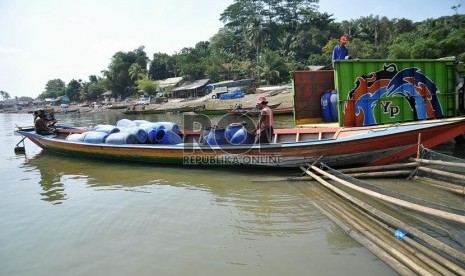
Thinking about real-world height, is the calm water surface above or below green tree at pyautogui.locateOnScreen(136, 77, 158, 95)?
below

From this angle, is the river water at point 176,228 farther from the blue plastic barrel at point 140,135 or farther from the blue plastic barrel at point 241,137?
the blue plastic barrel at point 140,135

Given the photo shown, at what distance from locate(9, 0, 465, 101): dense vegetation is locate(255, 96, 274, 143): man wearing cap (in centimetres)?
3326

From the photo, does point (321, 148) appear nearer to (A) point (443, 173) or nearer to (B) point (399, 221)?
(A) point (443, 173)

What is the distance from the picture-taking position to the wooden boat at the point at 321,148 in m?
7.37

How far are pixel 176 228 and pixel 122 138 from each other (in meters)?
5.58

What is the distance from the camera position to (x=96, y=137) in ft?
37.2

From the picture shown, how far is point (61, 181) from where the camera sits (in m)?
9.75

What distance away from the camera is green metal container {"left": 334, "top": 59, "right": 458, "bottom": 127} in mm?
8672

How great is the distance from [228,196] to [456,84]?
7268 mm

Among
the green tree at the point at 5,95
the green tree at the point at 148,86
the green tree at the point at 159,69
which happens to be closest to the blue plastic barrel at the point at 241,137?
the green tree at the point at 148,86

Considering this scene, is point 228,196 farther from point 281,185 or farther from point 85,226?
point 85,226

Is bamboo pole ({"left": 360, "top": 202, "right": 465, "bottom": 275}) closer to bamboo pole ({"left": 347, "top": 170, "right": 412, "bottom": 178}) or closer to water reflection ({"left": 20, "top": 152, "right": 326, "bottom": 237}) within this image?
water reflection ({"left": 20, "top": 152, "right": 326, "bottom": 237})

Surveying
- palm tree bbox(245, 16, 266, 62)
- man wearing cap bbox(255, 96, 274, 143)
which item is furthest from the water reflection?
palm tree bbox(245, 16, 266, 62)

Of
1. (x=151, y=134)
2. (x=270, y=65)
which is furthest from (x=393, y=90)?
(x=270, y=65)
